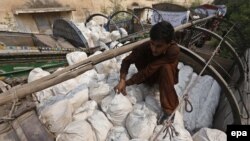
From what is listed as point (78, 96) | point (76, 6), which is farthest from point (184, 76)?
point (76, 6)

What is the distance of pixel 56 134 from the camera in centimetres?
251

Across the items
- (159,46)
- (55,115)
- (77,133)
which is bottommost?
(77,133)

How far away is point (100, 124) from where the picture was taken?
2580 mm

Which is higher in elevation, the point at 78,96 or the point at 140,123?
the point at 78,96

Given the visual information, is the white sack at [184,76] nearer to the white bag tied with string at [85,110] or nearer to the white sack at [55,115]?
the white bag tied with string at [85,110]

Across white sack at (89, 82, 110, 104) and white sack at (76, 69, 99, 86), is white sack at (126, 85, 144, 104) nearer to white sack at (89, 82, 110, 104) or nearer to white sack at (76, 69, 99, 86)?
white sack at (89, 82, 110, 104)

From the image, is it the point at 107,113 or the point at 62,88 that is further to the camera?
the point at 62,88

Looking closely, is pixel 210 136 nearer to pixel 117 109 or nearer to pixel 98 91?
pixel 117 109

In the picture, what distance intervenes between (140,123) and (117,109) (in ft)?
0.90

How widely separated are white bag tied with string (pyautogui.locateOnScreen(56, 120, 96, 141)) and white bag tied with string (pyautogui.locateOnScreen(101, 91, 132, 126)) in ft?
0.91

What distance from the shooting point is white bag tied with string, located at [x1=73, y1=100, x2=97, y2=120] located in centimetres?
269

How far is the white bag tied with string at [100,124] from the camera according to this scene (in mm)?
2537

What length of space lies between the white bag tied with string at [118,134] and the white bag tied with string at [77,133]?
0.56 ft

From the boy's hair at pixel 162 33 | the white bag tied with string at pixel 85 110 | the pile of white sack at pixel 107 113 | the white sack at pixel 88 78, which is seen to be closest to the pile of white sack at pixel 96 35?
the white sack at pixel 88 78
